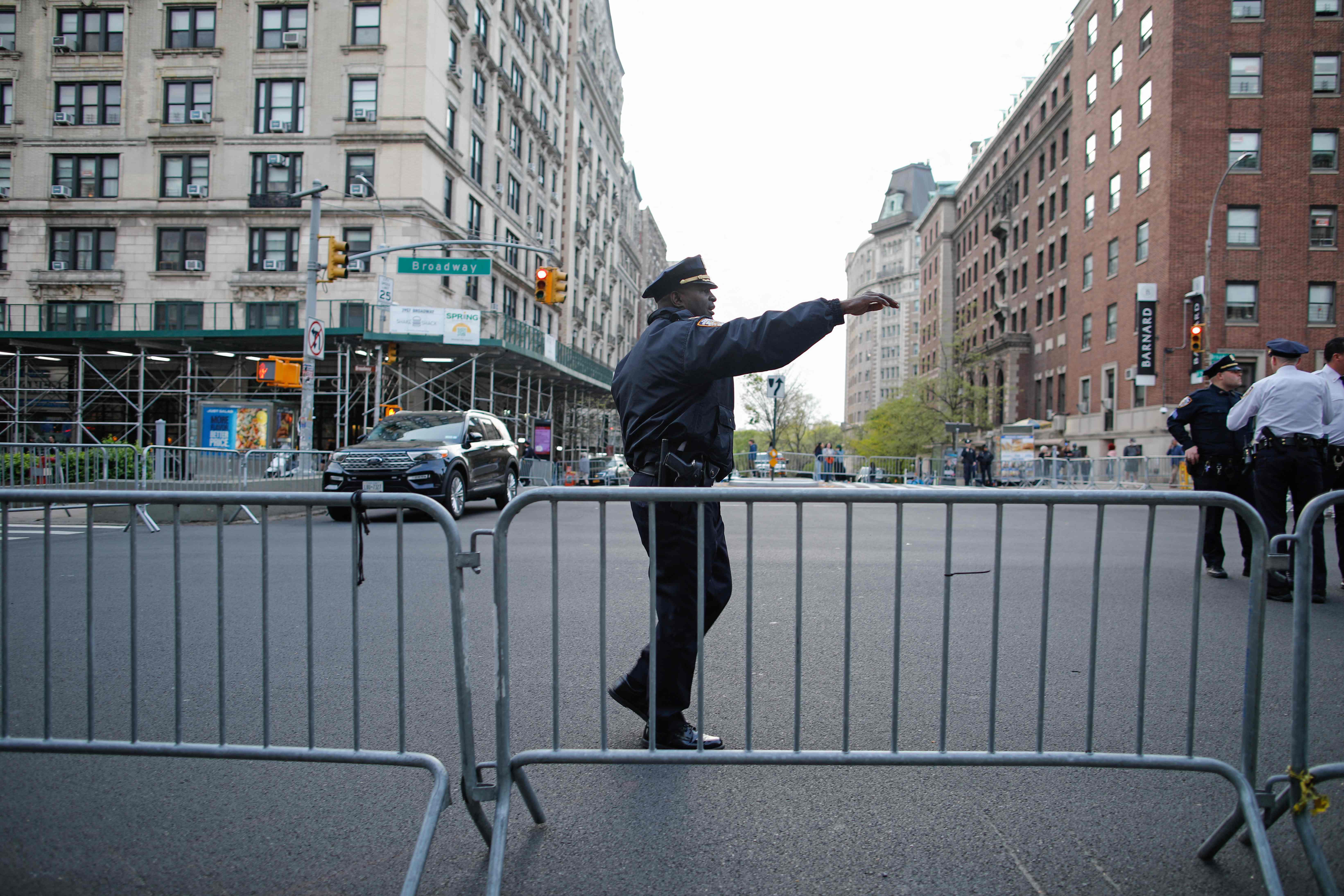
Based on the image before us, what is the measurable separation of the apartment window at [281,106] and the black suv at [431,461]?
2292 cm

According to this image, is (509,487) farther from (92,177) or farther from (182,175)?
(92,177)

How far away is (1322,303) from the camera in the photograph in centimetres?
3316

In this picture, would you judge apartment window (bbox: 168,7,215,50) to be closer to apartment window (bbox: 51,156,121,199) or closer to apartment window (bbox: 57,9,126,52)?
apartment window (bbox: 57,9,126,52)

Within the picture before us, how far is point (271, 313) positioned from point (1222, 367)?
3173cm

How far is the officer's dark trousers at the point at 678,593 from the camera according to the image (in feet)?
10.7

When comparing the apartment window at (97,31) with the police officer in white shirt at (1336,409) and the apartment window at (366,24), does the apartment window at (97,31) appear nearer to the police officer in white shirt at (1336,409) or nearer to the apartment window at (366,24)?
the apartment window at (366,24)

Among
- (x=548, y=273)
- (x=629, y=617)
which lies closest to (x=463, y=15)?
(x=548, y=273)

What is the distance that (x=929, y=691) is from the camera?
4.19 meters

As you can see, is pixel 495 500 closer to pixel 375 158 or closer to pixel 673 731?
pixel 673 731

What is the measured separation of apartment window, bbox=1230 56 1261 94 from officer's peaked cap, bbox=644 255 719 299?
39074 millimetres

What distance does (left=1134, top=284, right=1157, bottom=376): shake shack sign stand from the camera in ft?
110

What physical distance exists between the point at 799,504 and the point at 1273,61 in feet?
135

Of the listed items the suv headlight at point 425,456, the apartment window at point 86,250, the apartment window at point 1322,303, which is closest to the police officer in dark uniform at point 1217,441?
the suv headlight at point 425,456

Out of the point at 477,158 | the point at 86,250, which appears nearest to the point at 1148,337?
the point at 477,158
